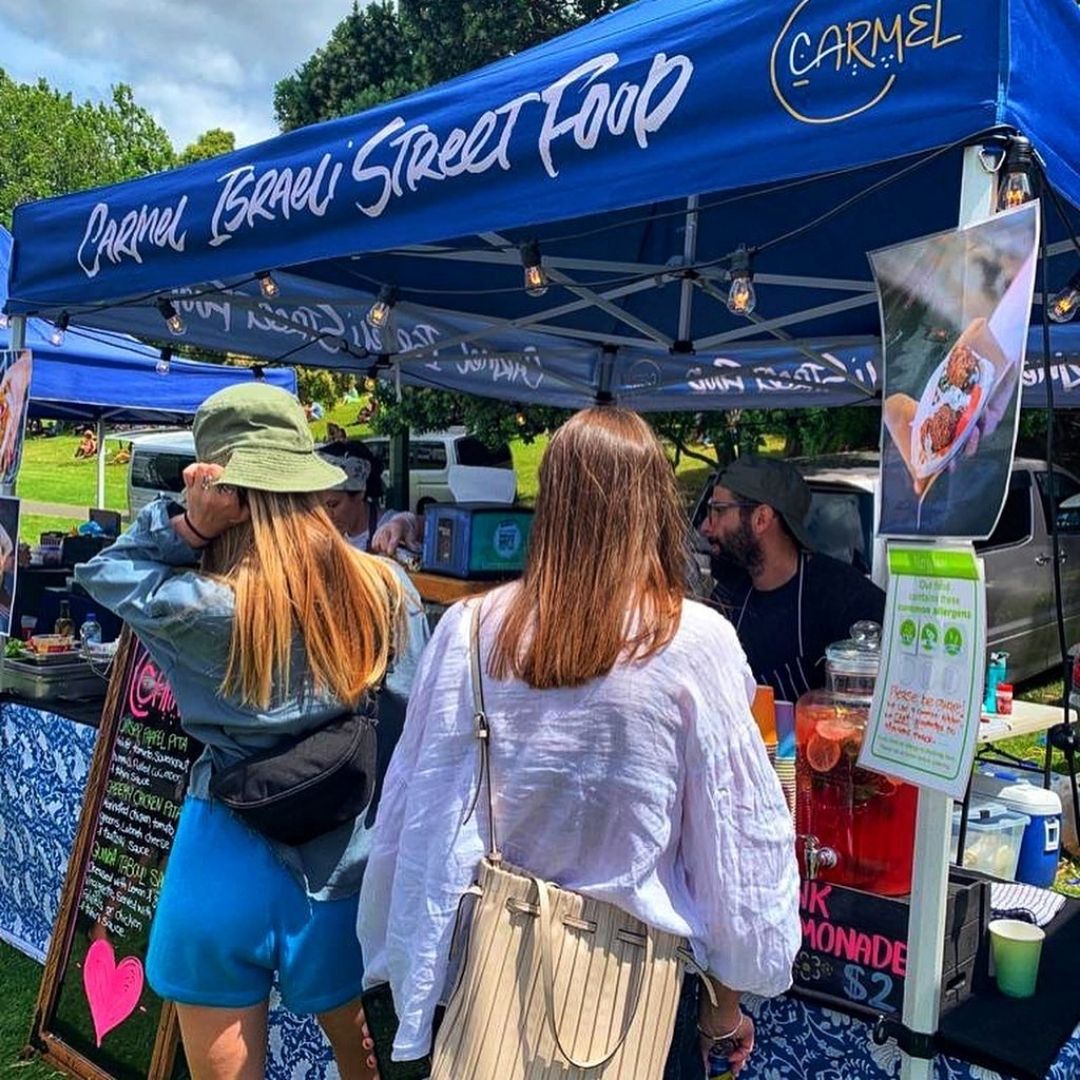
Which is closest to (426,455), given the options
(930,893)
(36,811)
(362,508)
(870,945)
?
(362,508)

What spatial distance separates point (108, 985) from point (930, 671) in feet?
7.62

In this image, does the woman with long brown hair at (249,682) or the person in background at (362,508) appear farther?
the person in background at (362,508)

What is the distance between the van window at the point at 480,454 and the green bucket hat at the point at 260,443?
37.9 ft

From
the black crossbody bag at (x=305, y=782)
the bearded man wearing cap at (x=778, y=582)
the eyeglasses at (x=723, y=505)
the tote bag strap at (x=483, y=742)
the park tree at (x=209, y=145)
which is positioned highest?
the park tree at (x=209, y=145)

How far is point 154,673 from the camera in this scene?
2.87 metres

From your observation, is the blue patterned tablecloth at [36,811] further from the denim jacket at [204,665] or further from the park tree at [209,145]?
the park tree at [209,145]

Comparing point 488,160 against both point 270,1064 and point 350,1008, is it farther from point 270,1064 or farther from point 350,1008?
point 270,1064

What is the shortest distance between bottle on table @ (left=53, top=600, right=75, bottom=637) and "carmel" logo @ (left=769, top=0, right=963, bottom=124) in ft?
12.8

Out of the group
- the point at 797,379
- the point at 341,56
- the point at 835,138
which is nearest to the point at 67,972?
the point at 835,138

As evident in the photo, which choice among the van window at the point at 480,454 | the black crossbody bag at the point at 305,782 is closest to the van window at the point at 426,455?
the van window at the point at 480,454

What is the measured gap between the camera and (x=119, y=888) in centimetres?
279

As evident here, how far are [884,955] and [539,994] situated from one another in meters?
0.69

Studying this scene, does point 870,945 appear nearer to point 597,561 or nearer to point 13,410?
point 597,561

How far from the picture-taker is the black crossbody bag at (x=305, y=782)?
1785 mm
